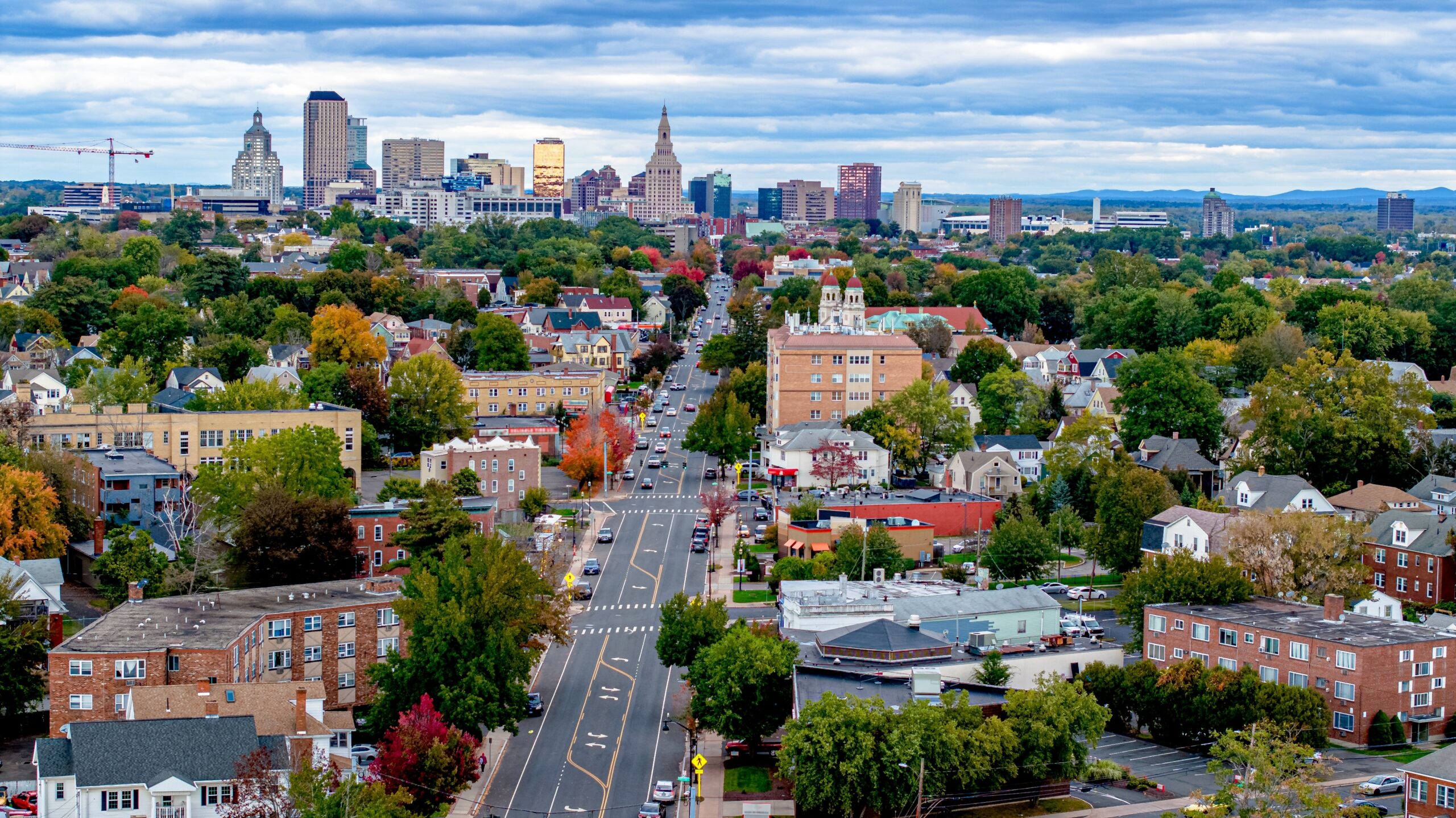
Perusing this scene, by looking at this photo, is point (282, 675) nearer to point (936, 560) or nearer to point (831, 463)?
point (936, 560)

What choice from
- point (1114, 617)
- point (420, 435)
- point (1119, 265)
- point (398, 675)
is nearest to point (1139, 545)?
point (1114, 617)

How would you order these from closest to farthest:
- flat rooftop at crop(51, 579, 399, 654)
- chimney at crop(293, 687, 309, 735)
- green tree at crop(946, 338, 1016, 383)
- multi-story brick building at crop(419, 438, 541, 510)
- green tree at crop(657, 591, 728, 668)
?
chimney at crop(293, 687, 309, 735) → flat rooftop at crop(51, 579, 399, 654) → green tree at crop(657, 591, 728, 668) → multi-story brick building at crop(419, 438, 541, 510) → green tree at crop(946, 338, 1016, 383)

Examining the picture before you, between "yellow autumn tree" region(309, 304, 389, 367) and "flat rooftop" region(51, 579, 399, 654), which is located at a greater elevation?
"yellow autumn tree" region(309, 304, 389, 367)

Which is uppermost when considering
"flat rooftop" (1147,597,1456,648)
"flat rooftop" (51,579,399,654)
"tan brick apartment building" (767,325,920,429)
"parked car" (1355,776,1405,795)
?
"tan brick apartment building" (767,325,920,429)

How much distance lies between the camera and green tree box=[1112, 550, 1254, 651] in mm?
59125

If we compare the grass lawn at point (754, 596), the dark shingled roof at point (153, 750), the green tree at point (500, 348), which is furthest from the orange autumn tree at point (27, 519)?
the green tree at point (500, 348)

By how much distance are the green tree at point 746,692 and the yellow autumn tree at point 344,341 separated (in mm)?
66992

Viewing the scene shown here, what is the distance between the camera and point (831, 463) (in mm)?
88062

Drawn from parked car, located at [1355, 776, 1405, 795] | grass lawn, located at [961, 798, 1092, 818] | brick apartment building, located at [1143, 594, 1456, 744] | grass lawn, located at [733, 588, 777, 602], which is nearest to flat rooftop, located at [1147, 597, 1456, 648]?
brick apartment building, located at [1143, 594, 1456, 744]

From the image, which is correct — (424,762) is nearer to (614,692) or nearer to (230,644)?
(230,644)

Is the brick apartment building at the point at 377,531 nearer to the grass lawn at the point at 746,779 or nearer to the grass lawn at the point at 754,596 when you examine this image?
the grass lawn at the point at 754,596

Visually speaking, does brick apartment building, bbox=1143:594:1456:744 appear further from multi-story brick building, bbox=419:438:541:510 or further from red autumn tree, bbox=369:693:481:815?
multi-story brick building, bbox=419:438:541:510

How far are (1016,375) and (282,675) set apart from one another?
6190cm

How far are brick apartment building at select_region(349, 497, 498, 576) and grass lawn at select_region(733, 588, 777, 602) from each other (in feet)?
33.6
